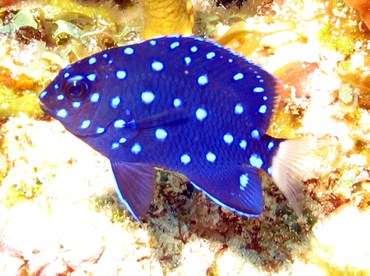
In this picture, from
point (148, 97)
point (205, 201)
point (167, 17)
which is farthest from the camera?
point (167, 17)

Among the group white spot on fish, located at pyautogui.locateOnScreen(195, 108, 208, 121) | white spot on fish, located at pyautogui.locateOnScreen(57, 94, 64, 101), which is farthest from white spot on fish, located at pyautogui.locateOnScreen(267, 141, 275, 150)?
white spot on fish, located at pyautogui.locateOnScreen(57, 94, 64, 101)

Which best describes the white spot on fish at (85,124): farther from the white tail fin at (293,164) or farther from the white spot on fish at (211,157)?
the white tail fin at (293,164)

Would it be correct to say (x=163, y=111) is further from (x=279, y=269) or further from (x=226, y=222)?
(x=279, y=269)

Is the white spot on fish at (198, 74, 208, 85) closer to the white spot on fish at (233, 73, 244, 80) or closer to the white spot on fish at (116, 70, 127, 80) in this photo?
the white spot on fish at (233, 73, 244, 80)

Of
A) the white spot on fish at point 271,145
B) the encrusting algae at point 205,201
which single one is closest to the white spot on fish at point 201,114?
the white spot on fish at point 271,145

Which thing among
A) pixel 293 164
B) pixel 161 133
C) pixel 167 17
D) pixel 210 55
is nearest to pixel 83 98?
pixel 161 133

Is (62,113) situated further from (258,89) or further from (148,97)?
(258,89)
